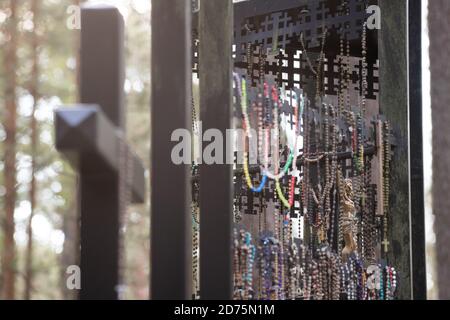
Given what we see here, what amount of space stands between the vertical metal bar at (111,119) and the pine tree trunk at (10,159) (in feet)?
42.6

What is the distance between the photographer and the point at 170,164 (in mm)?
2564

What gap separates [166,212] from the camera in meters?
2.51

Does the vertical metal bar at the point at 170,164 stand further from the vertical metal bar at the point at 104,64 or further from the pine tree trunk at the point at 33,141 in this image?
the pine tree trunk at the point at 33,141

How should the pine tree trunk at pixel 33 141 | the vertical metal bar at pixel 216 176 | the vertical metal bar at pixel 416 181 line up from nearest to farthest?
the vertical metal bar at pixel 216 176, the vertical metal bar at pixel 416 181, the pine tree trunk at pixel 33 141

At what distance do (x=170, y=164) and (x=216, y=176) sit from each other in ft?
1.42

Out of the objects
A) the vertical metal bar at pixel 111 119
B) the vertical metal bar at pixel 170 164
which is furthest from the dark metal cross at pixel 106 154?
the vertical metal bar at pixel 170 164

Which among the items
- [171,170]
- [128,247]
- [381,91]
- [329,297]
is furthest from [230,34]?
[128,247]

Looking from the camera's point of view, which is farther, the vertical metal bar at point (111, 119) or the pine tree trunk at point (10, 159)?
the pine tree trunk at point (10, 159)

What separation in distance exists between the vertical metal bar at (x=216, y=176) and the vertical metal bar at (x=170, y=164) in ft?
1.05

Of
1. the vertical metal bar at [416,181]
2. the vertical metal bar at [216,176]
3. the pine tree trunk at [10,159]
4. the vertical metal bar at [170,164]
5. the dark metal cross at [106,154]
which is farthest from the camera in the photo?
the pine tree trunk at [10,159]

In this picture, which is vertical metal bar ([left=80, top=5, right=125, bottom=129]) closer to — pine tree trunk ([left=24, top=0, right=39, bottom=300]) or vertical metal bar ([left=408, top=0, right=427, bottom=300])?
vertical metal bar ([left=408, top=0, right=427, bottom=300])

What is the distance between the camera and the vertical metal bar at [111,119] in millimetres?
2248

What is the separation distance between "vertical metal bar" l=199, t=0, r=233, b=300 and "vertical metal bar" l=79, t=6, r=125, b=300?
0.61m

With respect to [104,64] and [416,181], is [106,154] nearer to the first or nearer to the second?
[104,64]
